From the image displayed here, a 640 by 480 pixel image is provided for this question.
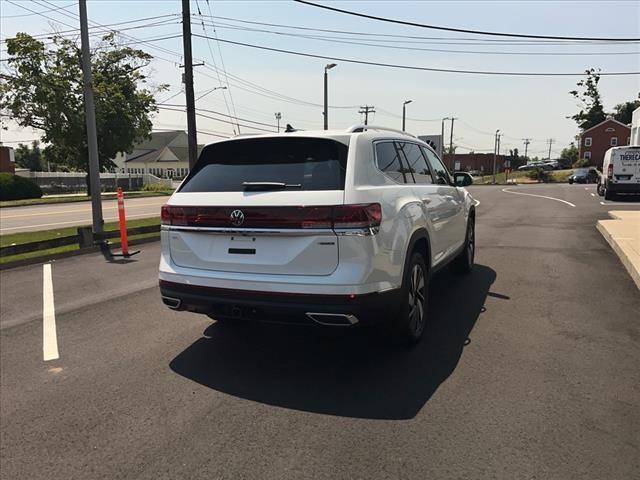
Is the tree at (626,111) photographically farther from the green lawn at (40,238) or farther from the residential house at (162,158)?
the green lawn at (40,238)

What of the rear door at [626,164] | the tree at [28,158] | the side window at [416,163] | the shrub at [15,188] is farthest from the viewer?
the tree at [28,158]

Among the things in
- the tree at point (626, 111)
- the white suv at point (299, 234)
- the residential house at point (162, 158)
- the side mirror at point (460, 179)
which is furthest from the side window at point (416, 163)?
the tree at point (626, 111)

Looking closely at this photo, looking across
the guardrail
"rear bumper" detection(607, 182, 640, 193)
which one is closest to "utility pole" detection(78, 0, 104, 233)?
the guardrail

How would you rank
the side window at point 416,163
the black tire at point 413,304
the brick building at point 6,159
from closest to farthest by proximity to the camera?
the black tire at point 413,304
the side window at point 416,163
the brick building at point 6,159

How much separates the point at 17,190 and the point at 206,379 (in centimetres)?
3574

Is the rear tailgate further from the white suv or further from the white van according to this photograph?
the white van

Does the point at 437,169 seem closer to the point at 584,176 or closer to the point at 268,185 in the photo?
the point at 268,185

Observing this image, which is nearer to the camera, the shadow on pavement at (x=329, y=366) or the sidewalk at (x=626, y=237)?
the shadow on pavement at (x=329, y=366)

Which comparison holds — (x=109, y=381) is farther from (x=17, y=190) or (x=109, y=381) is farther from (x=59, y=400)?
(x=17, y=190)

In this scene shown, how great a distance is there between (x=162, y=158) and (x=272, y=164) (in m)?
93.1

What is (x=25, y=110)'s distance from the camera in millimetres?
41344

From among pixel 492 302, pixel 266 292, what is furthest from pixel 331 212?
pixel 492 302

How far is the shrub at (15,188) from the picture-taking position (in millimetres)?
33188

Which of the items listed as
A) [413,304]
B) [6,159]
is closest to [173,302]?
[413,304]
